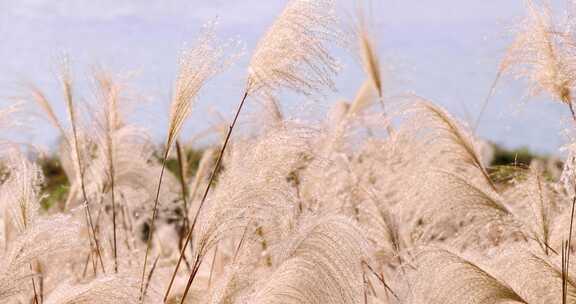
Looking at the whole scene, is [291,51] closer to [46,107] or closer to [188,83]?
[188,83]

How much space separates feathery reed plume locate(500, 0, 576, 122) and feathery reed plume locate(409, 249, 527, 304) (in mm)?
532

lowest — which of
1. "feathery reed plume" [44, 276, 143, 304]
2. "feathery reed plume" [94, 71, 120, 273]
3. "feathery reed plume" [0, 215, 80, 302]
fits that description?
"feathery reed plume" [44, 276, 143, 304]

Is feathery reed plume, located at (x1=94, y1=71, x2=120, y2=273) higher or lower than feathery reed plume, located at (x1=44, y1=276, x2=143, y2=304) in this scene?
higher

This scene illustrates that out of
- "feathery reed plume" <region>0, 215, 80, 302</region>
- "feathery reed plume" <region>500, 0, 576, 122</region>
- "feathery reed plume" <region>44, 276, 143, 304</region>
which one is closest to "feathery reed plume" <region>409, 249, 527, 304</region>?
"feathery reed plume" <region>500, 0, 576, 122</region>

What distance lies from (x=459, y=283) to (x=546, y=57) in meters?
0.76

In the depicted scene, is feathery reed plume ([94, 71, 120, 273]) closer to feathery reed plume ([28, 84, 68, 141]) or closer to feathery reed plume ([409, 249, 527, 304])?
feathery reed plume ([28, 84, 68, 141])

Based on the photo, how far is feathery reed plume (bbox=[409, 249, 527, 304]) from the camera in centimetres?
220

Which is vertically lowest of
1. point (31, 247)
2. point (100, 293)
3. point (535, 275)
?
point (535, 275)

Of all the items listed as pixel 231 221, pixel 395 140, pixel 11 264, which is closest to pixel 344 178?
pixel 395 140

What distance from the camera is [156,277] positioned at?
3062mm

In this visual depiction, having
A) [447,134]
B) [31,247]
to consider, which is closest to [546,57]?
[447,134]

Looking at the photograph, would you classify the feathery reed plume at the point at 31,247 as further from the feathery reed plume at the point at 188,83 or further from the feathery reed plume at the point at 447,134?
the feathery reed plume at the point at 447,134

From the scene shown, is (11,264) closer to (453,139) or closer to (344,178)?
(453,139)

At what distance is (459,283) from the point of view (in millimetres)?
2201
